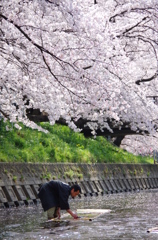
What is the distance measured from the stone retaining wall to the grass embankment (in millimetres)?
583

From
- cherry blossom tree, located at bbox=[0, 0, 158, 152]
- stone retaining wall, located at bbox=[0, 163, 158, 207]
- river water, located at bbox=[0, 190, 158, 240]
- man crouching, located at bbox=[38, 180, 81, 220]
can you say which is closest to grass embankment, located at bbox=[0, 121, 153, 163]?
stone retaining wall, located at bbox=[0, 163, 158, 207]

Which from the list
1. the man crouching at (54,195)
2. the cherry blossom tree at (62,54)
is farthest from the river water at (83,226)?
the cherry blossom tree at (62,54)

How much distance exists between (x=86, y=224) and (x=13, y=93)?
4.14 meters

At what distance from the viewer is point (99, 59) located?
10852 millimetres

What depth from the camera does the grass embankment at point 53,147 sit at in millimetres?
18531

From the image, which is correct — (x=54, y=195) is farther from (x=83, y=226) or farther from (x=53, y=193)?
(x=83, y=226)

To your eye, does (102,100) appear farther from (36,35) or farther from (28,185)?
(28,185)

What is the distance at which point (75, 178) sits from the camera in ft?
67.1

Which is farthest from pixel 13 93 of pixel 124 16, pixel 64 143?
pixel 64 143

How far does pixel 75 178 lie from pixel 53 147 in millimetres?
1654

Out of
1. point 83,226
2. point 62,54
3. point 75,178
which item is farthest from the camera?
point 75,178

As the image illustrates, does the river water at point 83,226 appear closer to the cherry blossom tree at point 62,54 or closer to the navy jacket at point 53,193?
the navy jacket at point 53,193

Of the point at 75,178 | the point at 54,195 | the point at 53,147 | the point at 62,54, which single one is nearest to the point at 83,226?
the point at 54,195

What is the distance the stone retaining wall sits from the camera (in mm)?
16031
